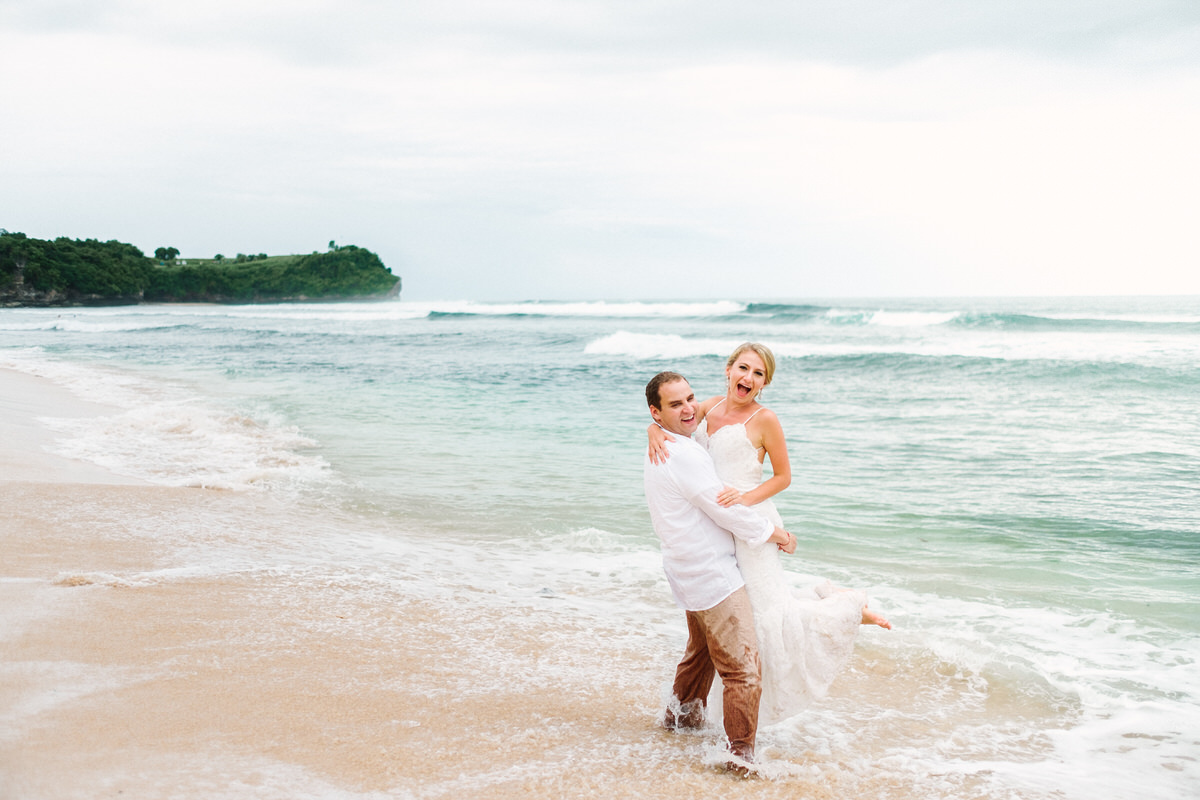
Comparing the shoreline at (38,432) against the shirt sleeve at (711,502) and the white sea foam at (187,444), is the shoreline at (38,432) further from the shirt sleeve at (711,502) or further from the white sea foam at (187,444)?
the shirt sleeve at (711,502)

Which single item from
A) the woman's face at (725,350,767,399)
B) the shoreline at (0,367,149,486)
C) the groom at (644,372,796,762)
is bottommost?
the shoreline at (0,367,149,486)

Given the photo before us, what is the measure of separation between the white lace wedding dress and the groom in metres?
0.07

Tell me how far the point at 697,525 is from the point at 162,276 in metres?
107

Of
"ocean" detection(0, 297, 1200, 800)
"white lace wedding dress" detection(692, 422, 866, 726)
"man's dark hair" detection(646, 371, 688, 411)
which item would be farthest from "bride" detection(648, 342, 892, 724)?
"ocean" detection(0, 297, 1200, 800)

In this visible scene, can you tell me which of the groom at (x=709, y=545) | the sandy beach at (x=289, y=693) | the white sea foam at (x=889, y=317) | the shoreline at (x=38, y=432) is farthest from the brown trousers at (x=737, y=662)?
the white sea foam at (x=889, y=317)

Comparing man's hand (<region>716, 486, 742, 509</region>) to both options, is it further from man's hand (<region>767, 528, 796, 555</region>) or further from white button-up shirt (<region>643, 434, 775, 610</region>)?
man's hand (<region>767, 528, 796, 555</region>)

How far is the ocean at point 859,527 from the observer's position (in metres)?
4.39

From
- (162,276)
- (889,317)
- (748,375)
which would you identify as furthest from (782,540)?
(162,276)

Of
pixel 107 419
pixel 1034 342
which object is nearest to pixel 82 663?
pixel 107 419

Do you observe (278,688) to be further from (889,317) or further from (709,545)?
(889,317)

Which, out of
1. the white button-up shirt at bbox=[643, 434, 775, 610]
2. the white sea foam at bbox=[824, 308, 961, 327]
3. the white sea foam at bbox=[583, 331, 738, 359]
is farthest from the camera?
the white sea foam at bbox=[824, 308, 961, 327]

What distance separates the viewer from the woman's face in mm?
3750

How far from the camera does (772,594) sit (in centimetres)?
369

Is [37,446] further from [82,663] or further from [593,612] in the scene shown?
[593,612]
